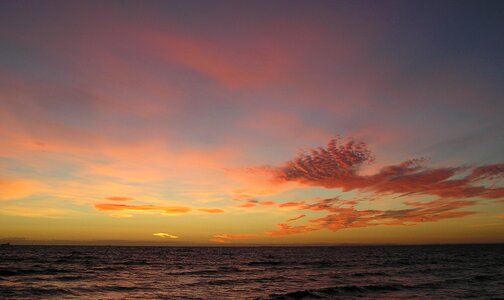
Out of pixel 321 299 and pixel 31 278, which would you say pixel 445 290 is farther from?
pixel 31 278

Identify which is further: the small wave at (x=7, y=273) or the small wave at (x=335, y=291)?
the small wave at (x=7, y=273)

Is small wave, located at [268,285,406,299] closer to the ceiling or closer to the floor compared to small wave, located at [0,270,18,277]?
closer to the ceiling

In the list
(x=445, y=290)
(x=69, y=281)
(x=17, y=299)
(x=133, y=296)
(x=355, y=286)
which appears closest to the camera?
(x=17, y=299)

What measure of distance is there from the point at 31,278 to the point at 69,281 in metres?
5.87

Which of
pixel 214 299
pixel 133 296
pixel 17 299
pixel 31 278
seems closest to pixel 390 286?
pixel 214 299

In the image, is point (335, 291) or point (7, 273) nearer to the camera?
point (335, 291)

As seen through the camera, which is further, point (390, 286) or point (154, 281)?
point (154, 281)

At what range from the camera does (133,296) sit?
31.1 m

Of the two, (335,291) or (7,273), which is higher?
(335,291)

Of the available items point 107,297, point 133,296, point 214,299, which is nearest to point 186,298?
point 214,299

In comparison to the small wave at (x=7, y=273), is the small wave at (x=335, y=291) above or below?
above

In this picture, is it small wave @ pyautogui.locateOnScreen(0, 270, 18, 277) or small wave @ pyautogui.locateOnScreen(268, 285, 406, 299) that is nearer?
small wave @ pyautogui.locateOnScreen(268, 285, 406, 299)

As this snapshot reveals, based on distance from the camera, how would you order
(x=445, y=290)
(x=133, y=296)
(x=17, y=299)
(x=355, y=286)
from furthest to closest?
1. (x=355, y=286)
2. (x=445, y=290)
3. (x=133, y=296)
4. (x=17, y=299)

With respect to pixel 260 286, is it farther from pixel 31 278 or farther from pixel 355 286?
pixel 31 278
